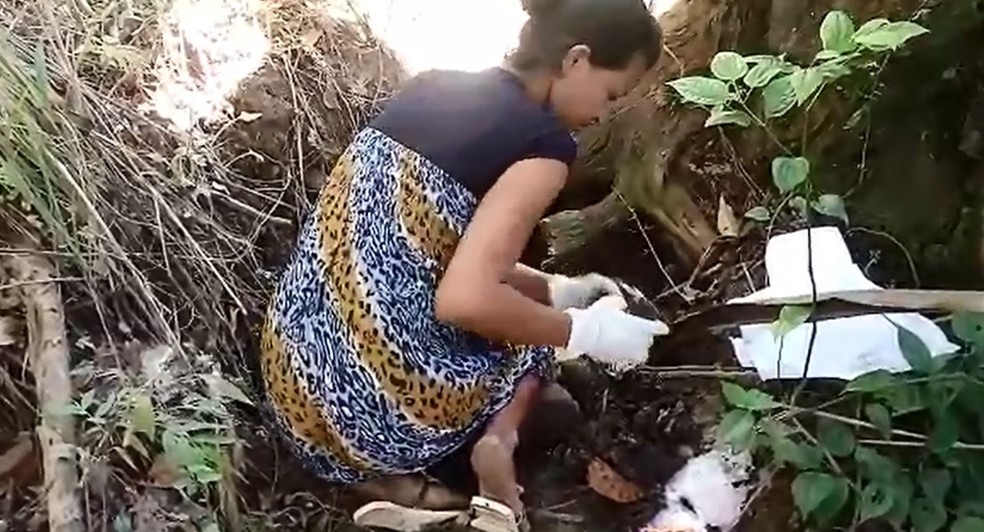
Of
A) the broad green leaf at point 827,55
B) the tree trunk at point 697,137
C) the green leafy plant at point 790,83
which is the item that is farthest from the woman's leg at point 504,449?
the broad green leaf at point 827,55

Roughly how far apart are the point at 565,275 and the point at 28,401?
0.41m

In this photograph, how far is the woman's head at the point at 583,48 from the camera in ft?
3.40

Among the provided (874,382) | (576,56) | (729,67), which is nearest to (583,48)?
(576,56)

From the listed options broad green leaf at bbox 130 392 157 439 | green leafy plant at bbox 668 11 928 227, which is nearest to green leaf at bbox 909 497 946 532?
green leafy plant at bbox 668 11 928 227

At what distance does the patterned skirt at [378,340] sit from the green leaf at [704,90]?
18 cm

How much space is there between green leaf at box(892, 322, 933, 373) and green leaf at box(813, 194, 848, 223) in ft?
0.35

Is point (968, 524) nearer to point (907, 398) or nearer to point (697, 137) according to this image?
point (907, 398)

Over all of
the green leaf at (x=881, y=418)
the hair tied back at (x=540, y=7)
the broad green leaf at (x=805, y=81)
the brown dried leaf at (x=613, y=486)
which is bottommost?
the brown dried leaf at (x=613, y=486)

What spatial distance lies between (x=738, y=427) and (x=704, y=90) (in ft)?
0.82

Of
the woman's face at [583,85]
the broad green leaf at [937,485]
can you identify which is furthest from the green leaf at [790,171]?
the broad green leaf at [937,485]

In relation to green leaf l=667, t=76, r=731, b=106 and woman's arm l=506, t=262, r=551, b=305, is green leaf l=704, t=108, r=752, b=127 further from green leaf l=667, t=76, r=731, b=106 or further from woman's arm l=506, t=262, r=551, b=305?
woman's arm l=506, t=262, r=551, b=305

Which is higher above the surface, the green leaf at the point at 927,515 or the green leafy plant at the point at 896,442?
the green leafy plant at the point at 896,442

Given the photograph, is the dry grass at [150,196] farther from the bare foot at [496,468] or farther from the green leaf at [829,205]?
the green leaf at [829,205]

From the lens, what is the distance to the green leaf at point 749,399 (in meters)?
1.03
